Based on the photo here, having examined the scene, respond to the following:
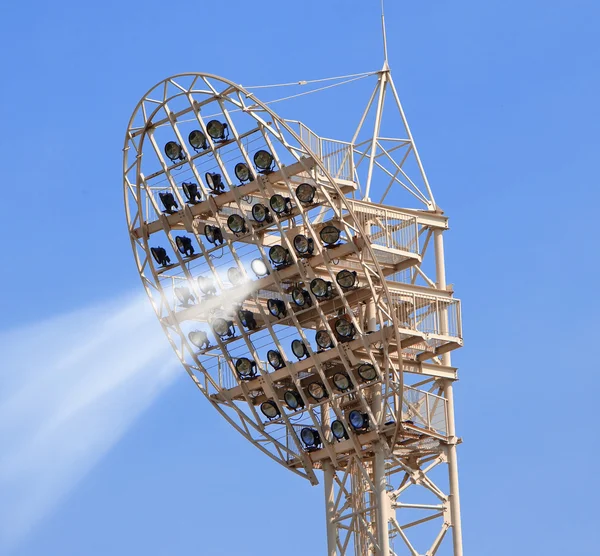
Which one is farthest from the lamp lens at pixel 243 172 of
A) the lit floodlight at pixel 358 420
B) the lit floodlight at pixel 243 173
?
the lit floodlight at pixel 358 420

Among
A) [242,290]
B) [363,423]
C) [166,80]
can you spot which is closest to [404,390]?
[363,423]

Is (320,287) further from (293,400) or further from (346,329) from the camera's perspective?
(293,400)

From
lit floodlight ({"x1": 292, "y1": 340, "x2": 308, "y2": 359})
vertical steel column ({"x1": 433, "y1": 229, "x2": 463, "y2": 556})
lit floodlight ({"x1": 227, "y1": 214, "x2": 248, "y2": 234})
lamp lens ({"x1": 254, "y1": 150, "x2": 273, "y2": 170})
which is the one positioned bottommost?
vertical steel column ({"x1": 433, "y1": 229, "x2": 463, "y2": 556})

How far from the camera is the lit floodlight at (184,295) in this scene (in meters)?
95.8

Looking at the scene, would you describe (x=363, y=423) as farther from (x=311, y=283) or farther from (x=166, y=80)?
(x=166, y=80)

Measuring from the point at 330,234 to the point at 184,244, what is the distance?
7333 mm

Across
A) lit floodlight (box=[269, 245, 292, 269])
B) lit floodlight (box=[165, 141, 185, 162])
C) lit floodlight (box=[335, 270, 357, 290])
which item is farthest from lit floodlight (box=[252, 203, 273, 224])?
lit floodlight (box=[165, 141, 185, 162])

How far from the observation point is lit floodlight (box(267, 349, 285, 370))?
9362cm

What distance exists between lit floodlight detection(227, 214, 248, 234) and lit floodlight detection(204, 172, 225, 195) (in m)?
1.37

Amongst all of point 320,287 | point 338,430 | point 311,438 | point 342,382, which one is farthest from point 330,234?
point 311,438

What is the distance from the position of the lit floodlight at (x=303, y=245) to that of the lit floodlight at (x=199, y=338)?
6.83 metres

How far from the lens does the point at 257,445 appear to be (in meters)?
95.1

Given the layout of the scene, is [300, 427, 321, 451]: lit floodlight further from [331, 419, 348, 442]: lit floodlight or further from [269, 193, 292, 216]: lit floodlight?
[269, 193, 292, 216]: lit floodlight

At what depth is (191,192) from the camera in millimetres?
94062
